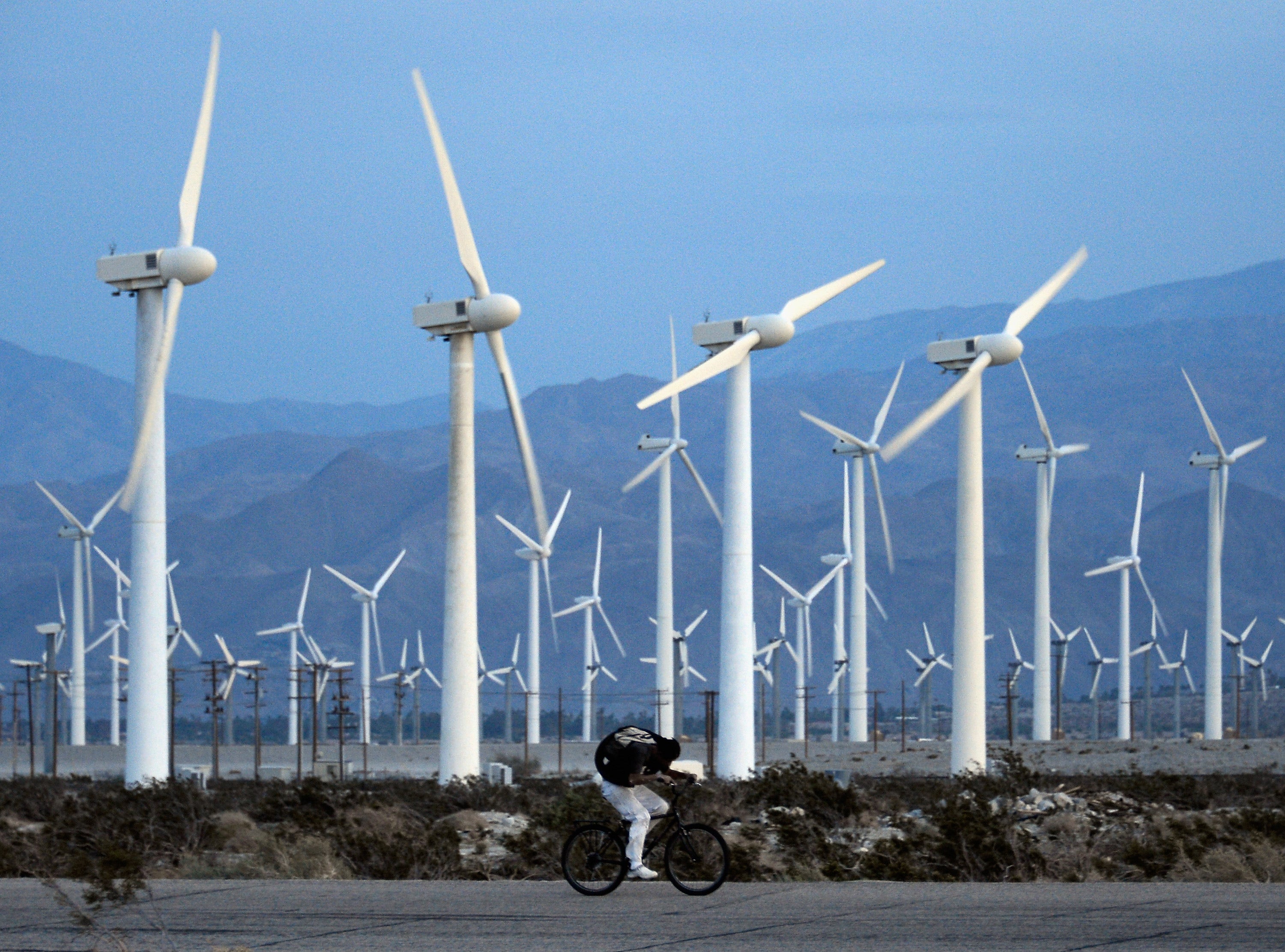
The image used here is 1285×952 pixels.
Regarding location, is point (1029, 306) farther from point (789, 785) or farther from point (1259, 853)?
point (1259, 853)

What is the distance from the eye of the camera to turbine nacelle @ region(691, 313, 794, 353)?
48938 millimetres

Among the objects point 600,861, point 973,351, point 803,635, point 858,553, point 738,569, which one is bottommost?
point 600,861

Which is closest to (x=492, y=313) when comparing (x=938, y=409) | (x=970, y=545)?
(x=938, y=409)

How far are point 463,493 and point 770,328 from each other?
1105cm

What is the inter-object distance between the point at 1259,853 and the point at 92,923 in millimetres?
15332

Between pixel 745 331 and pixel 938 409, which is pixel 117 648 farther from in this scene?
pixel 938 409

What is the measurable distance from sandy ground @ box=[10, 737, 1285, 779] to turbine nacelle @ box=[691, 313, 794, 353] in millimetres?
11363

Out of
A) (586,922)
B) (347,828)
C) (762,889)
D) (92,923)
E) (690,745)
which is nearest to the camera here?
(92,923)

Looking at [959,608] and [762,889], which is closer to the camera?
[762,889]

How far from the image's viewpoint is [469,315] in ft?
139

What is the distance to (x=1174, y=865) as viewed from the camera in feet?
79.4

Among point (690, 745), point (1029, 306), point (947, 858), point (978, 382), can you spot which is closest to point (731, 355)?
point (978, 382)

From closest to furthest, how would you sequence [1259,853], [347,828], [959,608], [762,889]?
[762,889] < [1259,853] < [347,828] < [959,608]

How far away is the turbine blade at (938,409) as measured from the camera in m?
34.8
